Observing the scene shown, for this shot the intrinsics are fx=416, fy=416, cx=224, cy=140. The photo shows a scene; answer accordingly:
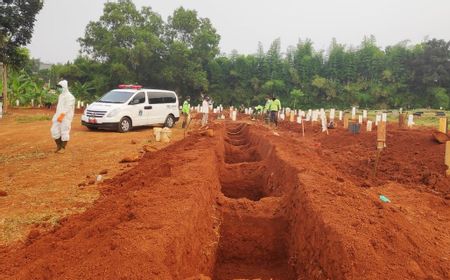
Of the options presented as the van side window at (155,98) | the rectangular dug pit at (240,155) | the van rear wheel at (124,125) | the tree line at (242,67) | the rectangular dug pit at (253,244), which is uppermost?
the tree line at (242,67)

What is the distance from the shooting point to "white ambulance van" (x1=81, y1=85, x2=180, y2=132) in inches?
607

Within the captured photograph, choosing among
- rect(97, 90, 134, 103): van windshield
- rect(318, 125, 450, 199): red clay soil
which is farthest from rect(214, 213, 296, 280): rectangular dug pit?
rect(97, 90, 134, 103): van windshield

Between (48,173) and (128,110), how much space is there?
831 centimetres

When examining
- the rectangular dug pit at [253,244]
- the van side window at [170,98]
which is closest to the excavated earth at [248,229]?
the rectangular dug pit at [253,244]

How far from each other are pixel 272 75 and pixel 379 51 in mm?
11585

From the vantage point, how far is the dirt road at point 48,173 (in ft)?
17.2

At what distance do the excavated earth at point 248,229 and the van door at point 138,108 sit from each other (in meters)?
7.28

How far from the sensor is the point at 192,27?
136 feet

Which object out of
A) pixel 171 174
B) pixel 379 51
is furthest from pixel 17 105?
pixel 379 51

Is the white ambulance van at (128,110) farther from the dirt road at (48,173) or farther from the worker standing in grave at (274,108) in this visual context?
the worker standing in grave at (274,108)

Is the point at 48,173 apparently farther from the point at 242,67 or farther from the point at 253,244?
the point at 242,67

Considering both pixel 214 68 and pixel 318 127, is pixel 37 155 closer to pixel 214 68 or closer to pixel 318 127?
pixel 318 127

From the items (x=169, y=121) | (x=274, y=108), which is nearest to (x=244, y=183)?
(x=169, y=121)

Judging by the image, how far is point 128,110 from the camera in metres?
15.9
